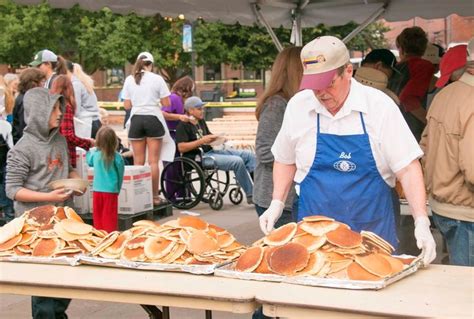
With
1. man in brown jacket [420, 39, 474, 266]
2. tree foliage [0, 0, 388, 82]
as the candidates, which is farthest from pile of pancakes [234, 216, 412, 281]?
tree foliage [0, 0, 388, 82]

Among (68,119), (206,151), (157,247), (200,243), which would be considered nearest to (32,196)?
(157,247)

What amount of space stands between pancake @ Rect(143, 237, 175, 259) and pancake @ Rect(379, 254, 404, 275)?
899mm

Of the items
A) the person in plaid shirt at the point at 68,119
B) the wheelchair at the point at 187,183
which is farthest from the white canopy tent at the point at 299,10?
the wheelchair at the point at 187,183

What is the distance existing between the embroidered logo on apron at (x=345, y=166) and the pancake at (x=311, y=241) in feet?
1.71

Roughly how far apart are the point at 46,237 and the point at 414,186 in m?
1.68

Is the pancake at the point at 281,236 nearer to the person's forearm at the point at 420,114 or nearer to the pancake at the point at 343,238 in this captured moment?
the pancake at the point at 343,238

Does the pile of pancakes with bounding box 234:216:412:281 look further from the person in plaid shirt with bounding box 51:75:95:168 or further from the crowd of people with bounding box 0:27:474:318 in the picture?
the person in plaid shirt with bounding box 51:75:95:168

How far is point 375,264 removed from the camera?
116 inches

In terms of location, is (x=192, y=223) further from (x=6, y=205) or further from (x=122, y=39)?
(x=122, y=39)

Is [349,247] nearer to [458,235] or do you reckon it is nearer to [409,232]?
[458,235]

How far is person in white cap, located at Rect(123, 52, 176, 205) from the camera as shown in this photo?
9.68 meters

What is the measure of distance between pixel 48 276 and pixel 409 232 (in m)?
3.82

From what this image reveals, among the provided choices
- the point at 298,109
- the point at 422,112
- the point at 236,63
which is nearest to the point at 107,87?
the point at 236,63

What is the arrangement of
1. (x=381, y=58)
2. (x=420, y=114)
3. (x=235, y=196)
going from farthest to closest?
(x=235, y=196), (x=420, y=114), (x=381, y=58)
